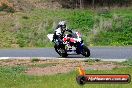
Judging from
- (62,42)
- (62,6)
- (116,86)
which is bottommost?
(62,6)

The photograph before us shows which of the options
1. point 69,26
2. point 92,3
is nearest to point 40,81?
point 69,26

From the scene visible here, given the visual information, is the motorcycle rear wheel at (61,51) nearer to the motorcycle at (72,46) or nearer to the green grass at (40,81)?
the motorcycle at (72,46)

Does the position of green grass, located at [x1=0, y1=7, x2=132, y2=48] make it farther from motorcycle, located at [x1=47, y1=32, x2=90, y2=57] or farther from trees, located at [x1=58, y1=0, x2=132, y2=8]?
motorcycle, located at [x1=47, y1=32, x2=90, y2=57]

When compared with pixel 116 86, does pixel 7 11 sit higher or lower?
lower

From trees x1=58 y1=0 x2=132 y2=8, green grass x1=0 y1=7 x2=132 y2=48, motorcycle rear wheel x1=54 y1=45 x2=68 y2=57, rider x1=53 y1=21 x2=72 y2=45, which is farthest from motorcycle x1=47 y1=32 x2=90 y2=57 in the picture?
trees x1=58 y1=0 x2=132 y2=8

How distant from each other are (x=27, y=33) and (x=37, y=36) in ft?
4.91

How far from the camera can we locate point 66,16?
43.1 meters

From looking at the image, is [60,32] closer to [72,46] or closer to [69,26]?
[72,46]

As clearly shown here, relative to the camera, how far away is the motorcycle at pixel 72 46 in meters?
22.1

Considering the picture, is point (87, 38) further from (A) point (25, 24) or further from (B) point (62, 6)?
(B) point (62, 6)

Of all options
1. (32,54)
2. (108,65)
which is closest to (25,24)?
(32,54)

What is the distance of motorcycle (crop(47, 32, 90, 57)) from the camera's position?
22094mm

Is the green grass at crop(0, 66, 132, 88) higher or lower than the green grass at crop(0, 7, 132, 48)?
higher

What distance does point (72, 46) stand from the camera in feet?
73.4
